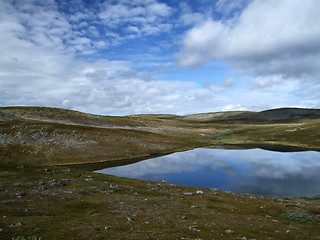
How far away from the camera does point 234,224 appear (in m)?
18.9

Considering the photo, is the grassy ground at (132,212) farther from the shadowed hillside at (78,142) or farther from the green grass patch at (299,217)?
the shadowed hillside at (78,142)

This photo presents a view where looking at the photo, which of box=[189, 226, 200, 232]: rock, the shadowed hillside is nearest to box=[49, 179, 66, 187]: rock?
box=[189, 226, 200, 232]: rock

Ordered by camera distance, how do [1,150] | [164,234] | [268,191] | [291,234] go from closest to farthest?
[164,234] < [291,234] < [268,191] < [1,150]

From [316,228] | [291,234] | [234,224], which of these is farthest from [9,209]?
[316,228]

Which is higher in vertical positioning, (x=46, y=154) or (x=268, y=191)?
(x=46, y=154)

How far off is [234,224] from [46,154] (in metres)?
54.1

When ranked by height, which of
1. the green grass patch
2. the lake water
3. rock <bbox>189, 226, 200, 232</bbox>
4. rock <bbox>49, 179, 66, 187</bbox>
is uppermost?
rock <bbox>49, 179, 66, 187</bbox>

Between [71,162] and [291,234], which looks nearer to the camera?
[291,234]

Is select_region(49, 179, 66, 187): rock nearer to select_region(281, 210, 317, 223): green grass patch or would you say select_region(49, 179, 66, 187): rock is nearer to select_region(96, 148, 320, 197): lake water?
select_region(96, 148, 320, 197): lake water

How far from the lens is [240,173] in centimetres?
5012

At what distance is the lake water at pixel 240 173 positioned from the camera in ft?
130

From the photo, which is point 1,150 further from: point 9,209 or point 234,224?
point 234,224

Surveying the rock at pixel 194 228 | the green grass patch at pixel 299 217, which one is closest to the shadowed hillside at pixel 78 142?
the rock at pixel 194 228

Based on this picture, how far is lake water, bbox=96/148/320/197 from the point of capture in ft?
130
